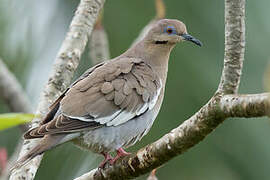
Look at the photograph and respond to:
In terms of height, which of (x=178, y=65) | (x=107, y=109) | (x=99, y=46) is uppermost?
(x=99, y=46)

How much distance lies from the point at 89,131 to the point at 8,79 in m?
1.34

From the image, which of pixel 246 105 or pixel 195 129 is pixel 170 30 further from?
pixel 246 105

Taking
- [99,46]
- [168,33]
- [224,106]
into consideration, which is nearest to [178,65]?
[168,33]

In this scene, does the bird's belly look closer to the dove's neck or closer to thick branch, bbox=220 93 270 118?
the dove's neck

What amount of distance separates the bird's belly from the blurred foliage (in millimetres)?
1806

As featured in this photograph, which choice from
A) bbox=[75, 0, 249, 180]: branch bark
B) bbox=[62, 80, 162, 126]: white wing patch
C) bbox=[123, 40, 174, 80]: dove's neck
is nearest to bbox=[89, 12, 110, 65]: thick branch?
bbox=[123, 40, 174, 80]: dove's neck

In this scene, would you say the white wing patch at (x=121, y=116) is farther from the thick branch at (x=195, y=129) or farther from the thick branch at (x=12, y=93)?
the thick branch at (x=12, y=93)

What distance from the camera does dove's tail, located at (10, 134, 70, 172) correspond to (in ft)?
12.2

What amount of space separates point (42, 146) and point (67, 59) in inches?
33.3

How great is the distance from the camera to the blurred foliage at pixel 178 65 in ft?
21.1

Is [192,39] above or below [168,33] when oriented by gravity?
below

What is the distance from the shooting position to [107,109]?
4.54 m

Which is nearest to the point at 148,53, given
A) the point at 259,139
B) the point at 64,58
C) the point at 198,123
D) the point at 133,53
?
the point at 133,53

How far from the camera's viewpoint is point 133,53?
541 centimetres
